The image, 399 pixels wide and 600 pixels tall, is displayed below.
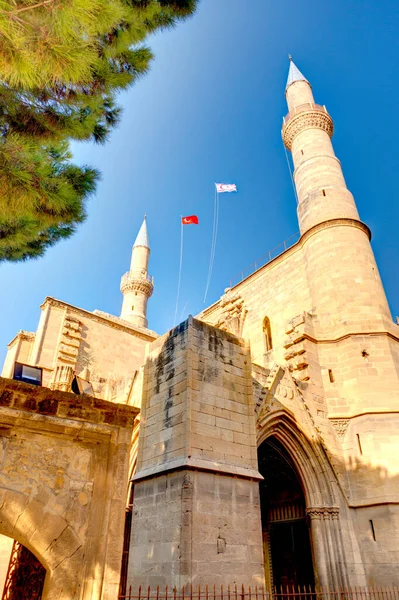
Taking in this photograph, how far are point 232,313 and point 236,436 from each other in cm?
982

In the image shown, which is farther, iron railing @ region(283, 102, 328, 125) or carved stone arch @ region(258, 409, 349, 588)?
iron railing @ region(283, 102, 328, 125)

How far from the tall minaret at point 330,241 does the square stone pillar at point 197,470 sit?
4.77m

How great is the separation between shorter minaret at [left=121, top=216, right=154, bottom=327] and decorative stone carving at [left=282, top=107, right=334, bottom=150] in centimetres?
1372

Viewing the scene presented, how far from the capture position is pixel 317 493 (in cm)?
952

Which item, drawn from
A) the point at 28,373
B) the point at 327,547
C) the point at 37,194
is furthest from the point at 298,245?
the point at 37,194

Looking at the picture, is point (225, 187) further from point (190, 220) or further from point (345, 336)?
point (345, 336)

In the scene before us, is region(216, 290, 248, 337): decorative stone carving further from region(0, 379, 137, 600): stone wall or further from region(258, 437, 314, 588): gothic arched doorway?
region(0, 379, 137, 600): stone wall

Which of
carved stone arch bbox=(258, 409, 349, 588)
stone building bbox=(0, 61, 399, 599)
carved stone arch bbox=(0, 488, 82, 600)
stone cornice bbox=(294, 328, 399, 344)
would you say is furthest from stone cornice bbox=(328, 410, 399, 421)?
carved stone arch bbox=(0, 488, 82, 600)

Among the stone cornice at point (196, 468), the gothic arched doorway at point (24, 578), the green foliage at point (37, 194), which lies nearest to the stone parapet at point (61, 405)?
the gothic arched doorway at point (24, 578)

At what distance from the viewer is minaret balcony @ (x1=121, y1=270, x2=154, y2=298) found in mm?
27125

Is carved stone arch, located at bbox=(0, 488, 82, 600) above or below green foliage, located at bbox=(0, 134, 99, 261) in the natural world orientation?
below

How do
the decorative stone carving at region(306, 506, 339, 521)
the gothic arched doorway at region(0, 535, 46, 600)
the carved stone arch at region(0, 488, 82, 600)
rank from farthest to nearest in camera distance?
the decorative stone carving at region(306, 506, 339, 521)
the gothic arched doorway at region(0, 535, 46, 600)
the carved stone arch at region(0, 488, 82, 600)

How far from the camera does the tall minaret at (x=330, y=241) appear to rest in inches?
474

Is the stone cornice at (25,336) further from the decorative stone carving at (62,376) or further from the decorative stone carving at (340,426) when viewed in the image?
the decorative stone carving at (340,426)
